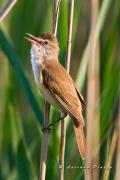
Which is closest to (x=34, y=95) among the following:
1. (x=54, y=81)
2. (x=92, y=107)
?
(x=54, y=81)

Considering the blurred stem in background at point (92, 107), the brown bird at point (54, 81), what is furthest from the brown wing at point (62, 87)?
the blurred stem in background at point (92, 107)

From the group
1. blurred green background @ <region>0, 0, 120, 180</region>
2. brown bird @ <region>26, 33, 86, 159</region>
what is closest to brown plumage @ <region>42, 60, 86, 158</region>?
brown bird @ <region>26, 33, 86, 159</region>

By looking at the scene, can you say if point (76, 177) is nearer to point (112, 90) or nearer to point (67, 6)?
point (112, 90)

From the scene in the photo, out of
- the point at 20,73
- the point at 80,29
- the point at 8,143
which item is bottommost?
the point at 8,143

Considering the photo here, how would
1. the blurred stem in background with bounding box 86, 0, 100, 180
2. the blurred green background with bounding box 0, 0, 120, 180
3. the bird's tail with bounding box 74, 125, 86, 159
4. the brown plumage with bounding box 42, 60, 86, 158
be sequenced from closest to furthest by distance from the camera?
the blurred stem in background with bounding box 86, 0, 100, 180
the bird's tail with bounding box 74, 125, 86, 159
the brown plumage with bounding box 42, 60, 86, 158
the blurred green background with bounding box 0, 0, 120, 180

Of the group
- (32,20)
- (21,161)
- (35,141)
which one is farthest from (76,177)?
(32,20)

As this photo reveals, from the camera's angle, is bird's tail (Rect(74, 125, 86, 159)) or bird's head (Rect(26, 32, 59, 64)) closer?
bird's tail (Rect(74, 125, 86, 159))

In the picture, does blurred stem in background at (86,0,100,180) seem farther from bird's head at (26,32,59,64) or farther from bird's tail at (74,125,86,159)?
bird's head at (26,32,59,64)

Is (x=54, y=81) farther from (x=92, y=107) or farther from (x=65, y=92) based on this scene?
(x=92, y=107)
